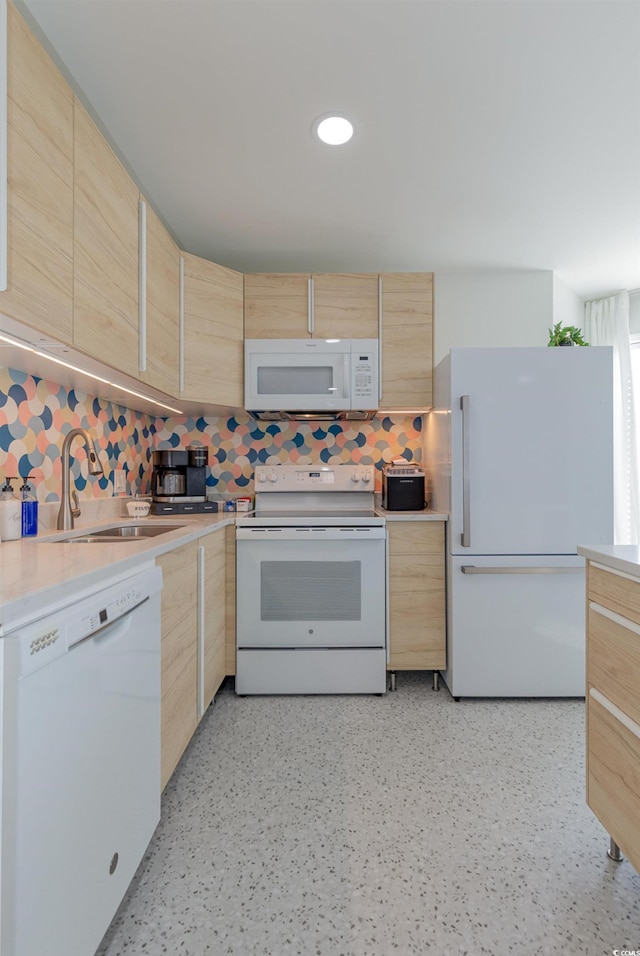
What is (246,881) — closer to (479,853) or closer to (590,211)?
(479,853)

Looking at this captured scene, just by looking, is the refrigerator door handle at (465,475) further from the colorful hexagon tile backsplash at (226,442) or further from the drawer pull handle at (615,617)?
the drawer pull handle at (615,617)

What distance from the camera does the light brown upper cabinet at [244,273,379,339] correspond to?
2.77 metres

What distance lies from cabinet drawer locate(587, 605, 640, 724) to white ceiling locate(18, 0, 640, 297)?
1.72m

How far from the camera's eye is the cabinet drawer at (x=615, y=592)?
117cm

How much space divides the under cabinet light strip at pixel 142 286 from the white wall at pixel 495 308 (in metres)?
1.90

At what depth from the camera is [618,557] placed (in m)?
1.23

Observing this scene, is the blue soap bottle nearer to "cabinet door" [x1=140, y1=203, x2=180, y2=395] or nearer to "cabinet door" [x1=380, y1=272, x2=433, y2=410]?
"cabinet door" [x1=140, y1=203, x2=180, y2=395]

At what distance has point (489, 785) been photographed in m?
1.74

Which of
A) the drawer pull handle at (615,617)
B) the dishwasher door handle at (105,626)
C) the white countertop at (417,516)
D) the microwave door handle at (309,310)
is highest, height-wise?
the microwave door handle at (309,310)

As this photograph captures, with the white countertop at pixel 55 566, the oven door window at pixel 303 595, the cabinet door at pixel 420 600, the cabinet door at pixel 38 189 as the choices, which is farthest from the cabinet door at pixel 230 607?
the cabinet door at pixel 38 189

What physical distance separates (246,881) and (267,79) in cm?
241

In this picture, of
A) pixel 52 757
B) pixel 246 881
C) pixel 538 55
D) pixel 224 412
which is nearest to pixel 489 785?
pixel 246 881

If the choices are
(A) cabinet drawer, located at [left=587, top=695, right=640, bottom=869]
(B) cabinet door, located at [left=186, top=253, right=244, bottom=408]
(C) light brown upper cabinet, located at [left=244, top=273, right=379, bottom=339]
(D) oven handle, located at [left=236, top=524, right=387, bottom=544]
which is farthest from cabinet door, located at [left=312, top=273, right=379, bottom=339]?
(A) cabinet drawer, located at [left=587, top=695, right=640, bottom=869]

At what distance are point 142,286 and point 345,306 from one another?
121 centimetres
